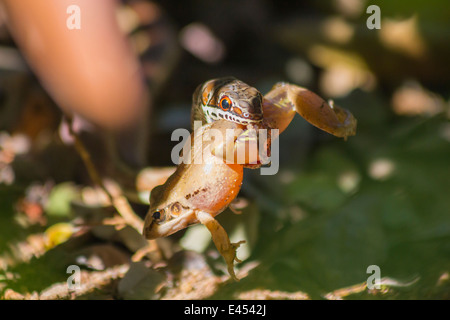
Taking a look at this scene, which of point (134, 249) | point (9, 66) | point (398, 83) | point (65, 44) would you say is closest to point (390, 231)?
point (134, 249)

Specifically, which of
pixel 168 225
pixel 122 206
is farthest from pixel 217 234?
pixel 122 206

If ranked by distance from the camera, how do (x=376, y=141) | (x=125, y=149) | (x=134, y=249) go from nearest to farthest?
1. (x=134, y=249)
2. (x=125, y=149)
3. (x=376, y=141)

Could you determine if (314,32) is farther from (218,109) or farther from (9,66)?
(218,109)

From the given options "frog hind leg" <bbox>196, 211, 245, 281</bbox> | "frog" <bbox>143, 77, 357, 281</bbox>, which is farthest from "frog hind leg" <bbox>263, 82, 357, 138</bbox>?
"frog hind leg" <bbox>196, 211, 245, 281</bbox>

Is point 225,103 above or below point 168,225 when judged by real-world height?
above

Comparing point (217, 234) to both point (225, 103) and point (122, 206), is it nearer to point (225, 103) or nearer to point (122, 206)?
point (225, 103)

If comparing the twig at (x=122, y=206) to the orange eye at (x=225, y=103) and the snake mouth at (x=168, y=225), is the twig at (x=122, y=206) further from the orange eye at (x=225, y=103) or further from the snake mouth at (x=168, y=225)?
the orange eye at (x=225, y=103)

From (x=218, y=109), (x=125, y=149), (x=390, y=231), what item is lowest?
(x=390, y=231)
